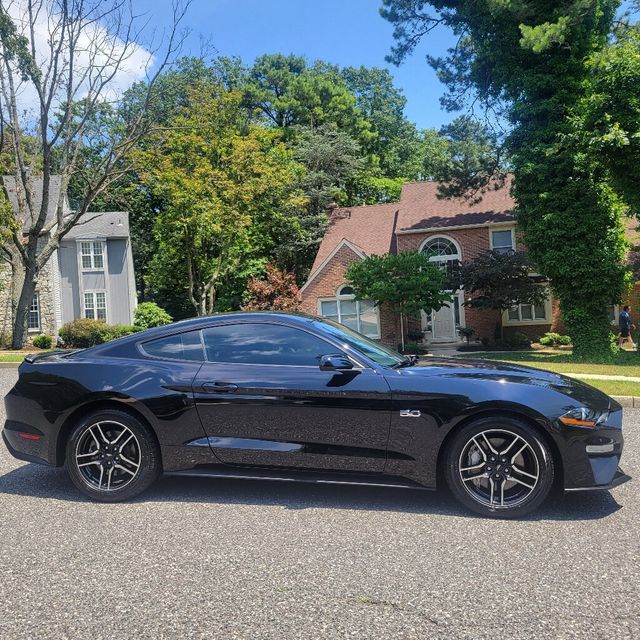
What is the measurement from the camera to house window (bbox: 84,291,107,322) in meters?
36.0

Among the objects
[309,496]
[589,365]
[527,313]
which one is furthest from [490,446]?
[527,313]

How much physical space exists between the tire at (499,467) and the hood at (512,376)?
36 cm

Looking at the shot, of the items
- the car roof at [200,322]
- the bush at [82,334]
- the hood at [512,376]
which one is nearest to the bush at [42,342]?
the bush at [82,334]

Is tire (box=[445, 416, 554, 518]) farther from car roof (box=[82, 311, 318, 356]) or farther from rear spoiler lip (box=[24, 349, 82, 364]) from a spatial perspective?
rear spoiler lip (box=[24, 349, 82, 364])

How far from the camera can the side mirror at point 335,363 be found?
170 inches

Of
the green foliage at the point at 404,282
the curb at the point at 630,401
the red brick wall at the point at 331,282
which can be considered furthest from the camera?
the red brick wall at the point at 331,282

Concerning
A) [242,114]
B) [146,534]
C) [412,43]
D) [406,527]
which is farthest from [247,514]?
[242,114]

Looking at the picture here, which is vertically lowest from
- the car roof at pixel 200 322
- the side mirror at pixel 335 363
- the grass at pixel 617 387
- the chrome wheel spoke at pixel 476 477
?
the grass at pixel 617 387

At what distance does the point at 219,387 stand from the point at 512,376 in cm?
227

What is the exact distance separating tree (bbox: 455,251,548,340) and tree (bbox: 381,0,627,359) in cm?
363

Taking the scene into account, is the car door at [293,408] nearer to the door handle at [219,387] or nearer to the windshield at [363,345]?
the door handle at [219,387]

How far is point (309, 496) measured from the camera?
466cm

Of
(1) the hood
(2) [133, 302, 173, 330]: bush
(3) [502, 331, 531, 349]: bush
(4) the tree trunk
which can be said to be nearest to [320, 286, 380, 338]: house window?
(3) [502, 331, 531, 349]: bush

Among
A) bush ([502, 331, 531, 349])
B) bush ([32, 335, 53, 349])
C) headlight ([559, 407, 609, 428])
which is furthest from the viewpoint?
bush ([32, 335, 53, 349])
